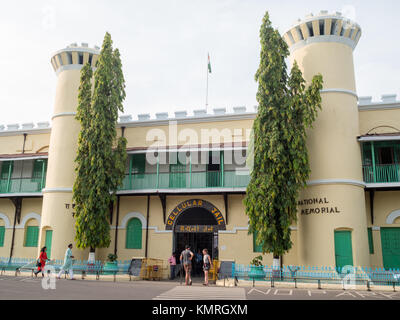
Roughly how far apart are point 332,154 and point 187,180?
7.21m

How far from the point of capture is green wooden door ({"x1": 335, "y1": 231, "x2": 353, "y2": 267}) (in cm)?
1594

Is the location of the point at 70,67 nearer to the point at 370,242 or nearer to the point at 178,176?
the point at 178,176

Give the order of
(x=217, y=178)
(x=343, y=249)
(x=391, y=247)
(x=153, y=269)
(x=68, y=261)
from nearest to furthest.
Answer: (x=68, y=261), (x=343, y=249), (x=391, y=247), (x=153, y=269), (x=217, y=178)

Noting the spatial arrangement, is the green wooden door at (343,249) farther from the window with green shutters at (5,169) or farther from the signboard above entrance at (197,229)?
the window with green shutters at (5,169)

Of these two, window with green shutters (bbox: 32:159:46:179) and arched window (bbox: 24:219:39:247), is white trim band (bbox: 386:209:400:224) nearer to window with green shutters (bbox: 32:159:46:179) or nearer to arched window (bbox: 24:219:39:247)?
arched window (bbox: 24:219:39:247)

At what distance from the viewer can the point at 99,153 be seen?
18531 mm

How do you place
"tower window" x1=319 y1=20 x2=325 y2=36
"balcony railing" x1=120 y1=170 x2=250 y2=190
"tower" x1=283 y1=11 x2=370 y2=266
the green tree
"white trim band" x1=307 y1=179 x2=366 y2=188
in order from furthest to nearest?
"balcony railing" x1=120 y1=170 x2=250 y2=190
the green tree
"tower window" x1=319 y1=20 x2=325 y2=36
"white trim band" x1=307 y1=179 x2=366 y2=188
"tower" x1=283 y1=11 x2=370 y2=266

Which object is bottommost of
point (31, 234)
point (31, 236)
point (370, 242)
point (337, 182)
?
point (370, 242)

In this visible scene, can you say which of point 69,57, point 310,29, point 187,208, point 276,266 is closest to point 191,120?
point 187,208

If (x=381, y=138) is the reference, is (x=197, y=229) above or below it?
below

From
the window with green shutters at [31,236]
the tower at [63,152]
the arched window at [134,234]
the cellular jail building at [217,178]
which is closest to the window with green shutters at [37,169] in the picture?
the cellular jail building at [217,178]

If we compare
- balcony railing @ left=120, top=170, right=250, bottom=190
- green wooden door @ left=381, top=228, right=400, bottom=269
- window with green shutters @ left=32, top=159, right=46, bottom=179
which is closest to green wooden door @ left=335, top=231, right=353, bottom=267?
green wooden door @ left=381, top=228, right=400, bottom=269

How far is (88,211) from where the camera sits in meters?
17.9

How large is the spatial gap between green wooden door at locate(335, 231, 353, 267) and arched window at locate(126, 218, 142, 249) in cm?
981
